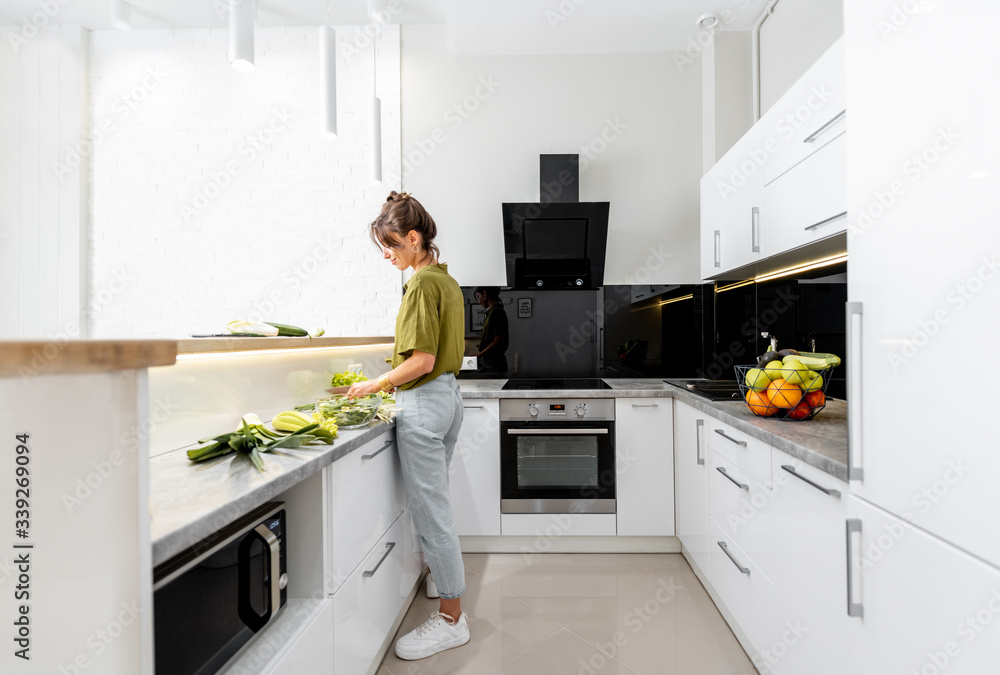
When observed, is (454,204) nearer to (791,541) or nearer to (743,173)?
(743,173)

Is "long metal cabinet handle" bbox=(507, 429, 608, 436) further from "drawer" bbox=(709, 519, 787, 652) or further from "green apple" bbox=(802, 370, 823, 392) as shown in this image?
"green apple" bbox=(802, 370, 823, 392)

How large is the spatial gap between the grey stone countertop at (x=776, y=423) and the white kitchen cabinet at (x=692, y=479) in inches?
3.5

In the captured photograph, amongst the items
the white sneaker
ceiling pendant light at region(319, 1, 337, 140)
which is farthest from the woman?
ceiling pendant light at region(319, 1, 337, 140)

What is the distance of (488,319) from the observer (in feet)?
10.8

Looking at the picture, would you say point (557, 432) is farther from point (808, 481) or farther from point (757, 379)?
point (808, 481)

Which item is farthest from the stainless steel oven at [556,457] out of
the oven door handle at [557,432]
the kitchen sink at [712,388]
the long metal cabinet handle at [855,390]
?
the long metal cabinet handle at [855,390]

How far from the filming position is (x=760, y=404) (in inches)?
68.4

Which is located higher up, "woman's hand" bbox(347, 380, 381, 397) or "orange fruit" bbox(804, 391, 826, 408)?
"woman's hand" bbox(347, 380, 381, 397)

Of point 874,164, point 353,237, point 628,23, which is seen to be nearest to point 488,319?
point 353,237

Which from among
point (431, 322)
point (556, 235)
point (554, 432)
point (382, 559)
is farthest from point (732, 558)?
point (556, 235)

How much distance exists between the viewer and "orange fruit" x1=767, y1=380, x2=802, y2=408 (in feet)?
5.39

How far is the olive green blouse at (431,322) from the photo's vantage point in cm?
174

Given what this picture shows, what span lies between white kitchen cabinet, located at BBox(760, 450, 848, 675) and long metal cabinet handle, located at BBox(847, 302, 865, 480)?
0.25ft

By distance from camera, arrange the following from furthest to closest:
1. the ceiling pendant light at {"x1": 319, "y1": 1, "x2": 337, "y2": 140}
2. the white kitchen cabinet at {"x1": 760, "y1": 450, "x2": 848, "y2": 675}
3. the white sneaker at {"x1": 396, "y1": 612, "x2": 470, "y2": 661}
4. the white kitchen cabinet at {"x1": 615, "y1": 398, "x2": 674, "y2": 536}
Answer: the white kitchen cabinet at {"x1": 615, "y1": 398, "x2": 674, "y2": 536}
the ceiling pendant light at {"x1": 319, "y1": 1, "x2": 337, "y2": 140}
the white sneaker at {"x1": 396, "y1": 612, "x2": 470, "y2": 661}
the white kitchen cabinet at {"x1": 760, "y1": 450, "x2": 848, "y2": 675}
